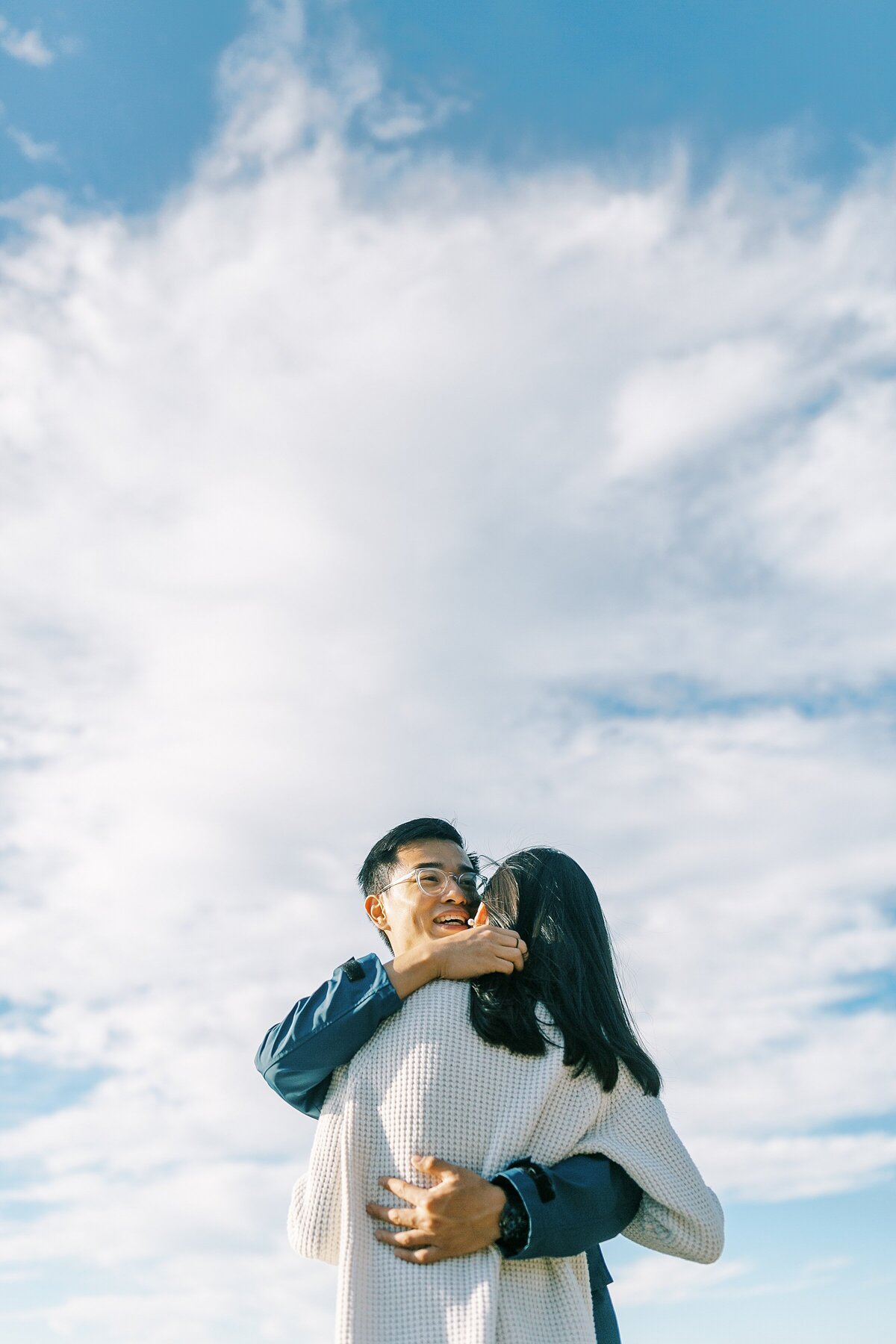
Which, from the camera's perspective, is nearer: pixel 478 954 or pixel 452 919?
pixel 478 954

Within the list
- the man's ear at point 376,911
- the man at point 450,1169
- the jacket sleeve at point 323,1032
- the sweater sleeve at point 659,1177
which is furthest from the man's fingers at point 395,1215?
the man's ear at point 376,911

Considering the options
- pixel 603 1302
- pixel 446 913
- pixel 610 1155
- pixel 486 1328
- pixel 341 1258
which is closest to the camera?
pixel 486 1328

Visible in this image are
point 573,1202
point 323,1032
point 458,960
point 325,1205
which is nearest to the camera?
point 573,1202

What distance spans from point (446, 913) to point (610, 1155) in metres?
1.22

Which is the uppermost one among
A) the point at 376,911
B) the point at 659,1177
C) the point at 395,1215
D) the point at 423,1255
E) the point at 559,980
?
the point at 376,911

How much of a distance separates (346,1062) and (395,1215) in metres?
0.52

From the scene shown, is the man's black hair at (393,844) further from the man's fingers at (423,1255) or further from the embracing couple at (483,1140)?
the man's fingers at (423,1255)

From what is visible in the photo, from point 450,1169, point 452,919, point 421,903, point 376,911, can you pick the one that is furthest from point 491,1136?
point 376,911

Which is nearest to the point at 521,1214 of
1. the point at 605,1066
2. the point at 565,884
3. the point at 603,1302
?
the point at 605,1066

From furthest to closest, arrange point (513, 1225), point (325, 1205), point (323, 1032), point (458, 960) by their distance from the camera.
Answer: point (458, 960) < point (323, 1032) < point (325, 1205) < point (513, 1225)

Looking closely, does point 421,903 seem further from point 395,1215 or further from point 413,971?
point 395,1215

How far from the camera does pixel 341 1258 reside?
3.73 meters

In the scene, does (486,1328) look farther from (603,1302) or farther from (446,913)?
(446,913)

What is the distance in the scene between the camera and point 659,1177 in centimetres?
398
